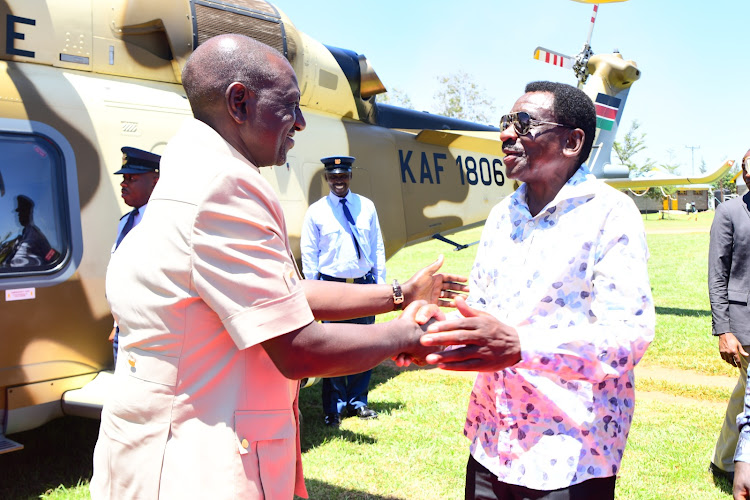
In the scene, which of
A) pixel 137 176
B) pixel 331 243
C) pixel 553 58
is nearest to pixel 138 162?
pixel 137 176

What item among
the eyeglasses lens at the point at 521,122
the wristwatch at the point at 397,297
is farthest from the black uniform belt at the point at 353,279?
the eyeglasses lens at the point at 521,122

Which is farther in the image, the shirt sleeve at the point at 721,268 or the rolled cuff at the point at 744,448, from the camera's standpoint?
the shirt sleeve at the point at 721,268

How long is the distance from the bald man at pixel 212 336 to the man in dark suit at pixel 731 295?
3.36 metres

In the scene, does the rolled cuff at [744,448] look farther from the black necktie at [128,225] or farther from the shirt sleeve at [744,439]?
the black necktie at [128,225]

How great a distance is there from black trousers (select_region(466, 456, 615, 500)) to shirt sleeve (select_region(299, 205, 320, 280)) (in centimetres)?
331

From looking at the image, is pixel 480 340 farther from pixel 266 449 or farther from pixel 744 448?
pixel 744 448

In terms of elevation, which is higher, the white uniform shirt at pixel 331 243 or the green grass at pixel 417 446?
the white uniform shirt at pixel 331 243

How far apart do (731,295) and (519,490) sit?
2883mm

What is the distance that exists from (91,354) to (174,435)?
2929 mm

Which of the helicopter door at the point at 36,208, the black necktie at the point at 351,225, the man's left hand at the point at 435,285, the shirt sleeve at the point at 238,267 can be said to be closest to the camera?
the shirt sleeve at the point at 238,267

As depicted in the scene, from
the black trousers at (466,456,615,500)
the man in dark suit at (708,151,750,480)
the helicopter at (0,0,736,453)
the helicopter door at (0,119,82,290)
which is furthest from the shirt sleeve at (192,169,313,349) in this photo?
the man in dark suit at (708,151,750,480)

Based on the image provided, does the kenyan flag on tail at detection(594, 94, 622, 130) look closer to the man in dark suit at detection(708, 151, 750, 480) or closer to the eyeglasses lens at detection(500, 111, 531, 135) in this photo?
the man in dark suit at detection(708, 151, 750, 480)

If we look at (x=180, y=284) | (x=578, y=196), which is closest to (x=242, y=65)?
(x=180, y=284)

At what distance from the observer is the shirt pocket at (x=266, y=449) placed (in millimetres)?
1435
